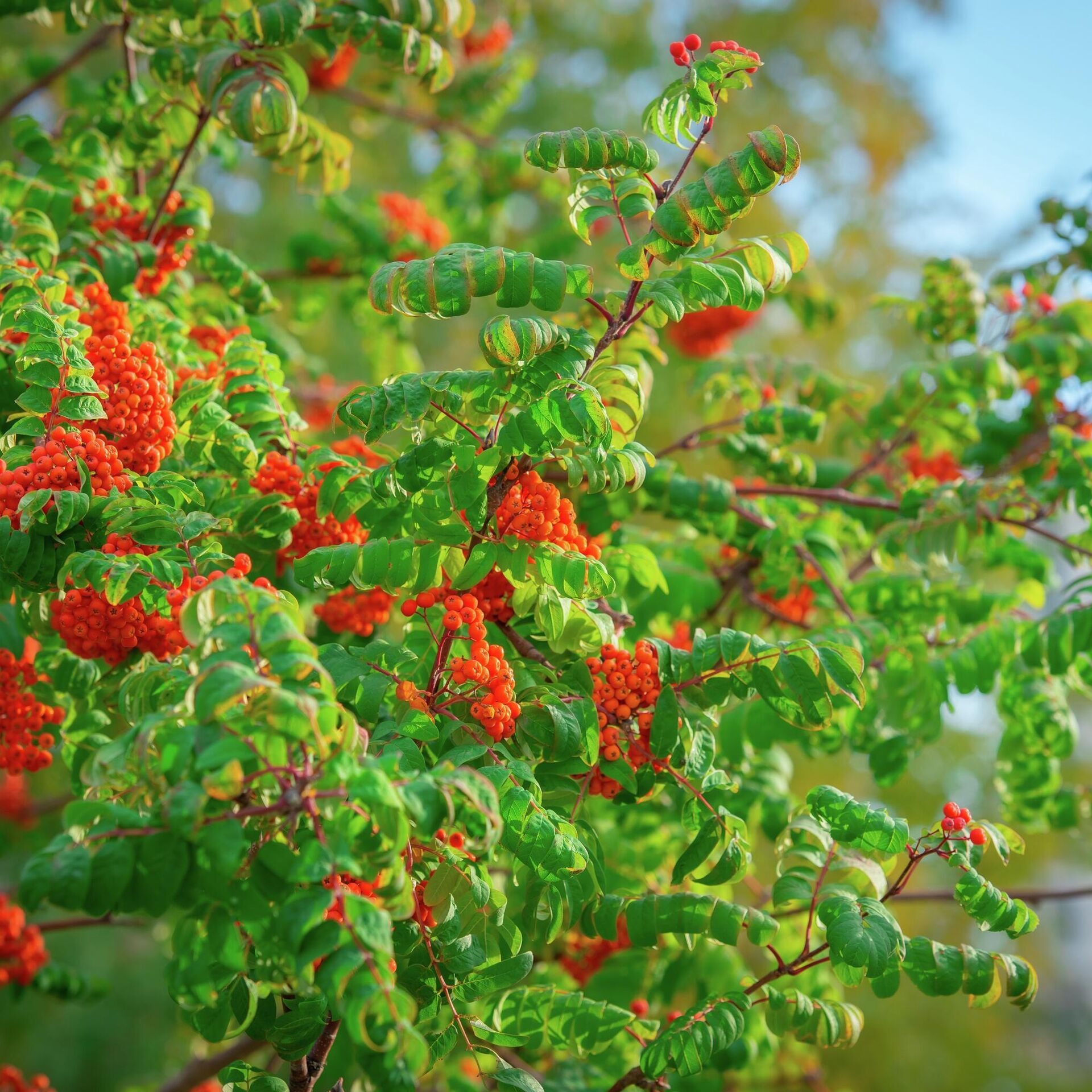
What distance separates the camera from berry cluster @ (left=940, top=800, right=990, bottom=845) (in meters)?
1.76

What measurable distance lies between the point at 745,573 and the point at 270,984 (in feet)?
7.13

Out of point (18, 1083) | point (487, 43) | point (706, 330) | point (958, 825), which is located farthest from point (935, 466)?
point (18, 1083)

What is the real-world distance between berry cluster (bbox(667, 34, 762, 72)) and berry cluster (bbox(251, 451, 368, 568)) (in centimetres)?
109

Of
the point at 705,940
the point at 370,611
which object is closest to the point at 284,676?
the point at 370,611

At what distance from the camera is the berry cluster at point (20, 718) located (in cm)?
200

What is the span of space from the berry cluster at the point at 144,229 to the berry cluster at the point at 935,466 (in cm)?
266

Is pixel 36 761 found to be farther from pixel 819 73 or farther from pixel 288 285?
pixel 819 73

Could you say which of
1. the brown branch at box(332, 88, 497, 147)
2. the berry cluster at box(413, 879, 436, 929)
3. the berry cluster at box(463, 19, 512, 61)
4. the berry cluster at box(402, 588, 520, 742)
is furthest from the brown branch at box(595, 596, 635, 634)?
the berry cluster at box(463, 19, 512, 61)

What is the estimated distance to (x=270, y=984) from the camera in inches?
56.7

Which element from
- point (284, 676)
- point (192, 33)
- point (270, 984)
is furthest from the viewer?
point (192, 33)

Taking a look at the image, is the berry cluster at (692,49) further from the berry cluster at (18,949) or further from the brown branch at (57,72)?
the berry cluster at (18,949)

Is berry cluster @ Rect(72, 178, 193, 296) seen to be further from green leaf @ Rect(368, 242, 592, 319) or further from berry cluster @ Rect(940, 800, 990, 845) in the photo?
berry cluster @ Rect(940, 800, 990, 845)

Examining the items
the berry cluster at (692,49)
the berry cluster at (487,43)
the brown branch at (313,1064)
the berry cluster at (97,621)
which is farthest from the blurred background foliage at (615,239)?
the brown branch at (313,1064)

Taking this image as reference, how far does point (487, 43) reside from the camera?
537 centimetres
